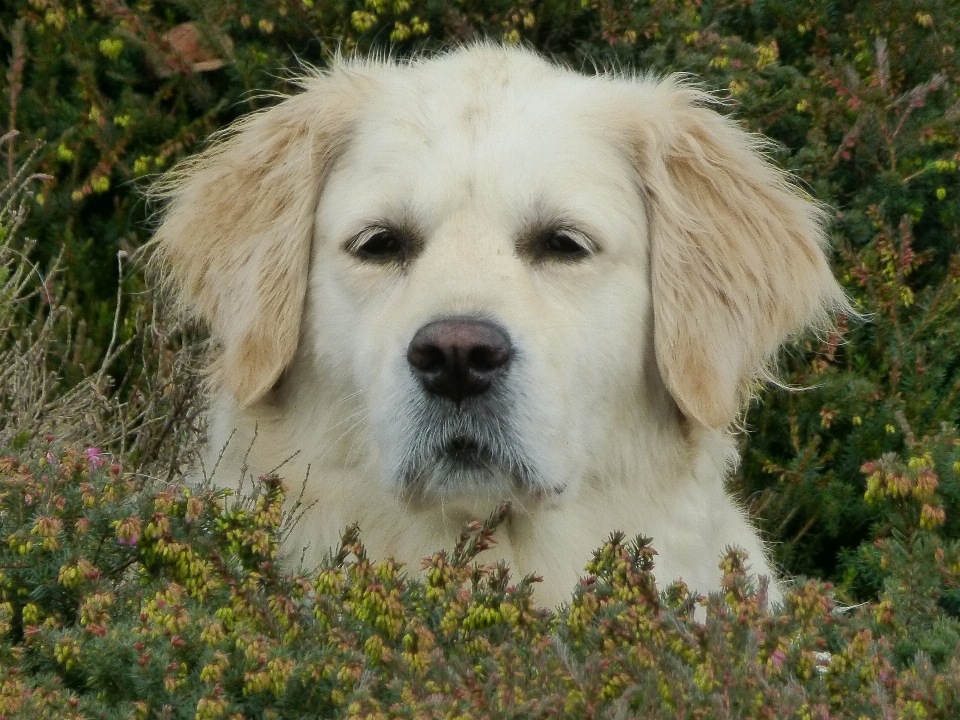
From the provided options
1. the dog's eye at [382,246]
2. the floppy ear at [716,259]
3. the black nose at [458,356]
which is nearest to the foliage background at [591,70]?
the floppy ear at [716,259]

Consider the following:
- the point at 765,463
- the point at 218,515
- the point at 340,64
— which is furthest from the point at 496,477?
the point at 765,463

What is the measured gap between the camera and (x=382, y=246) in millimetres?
3361

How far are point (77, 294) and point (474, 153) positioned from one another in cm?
281

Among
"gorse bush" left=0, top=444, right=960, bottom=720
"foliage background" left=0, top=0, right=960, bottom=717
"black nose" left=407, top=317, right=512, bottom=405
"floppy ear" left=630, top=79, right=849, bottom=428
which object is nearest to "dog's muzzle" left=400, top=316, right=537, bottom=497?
"black nose" left=407, top=317, right=512, bottom=405

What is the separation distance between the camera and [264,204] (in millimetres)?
3658

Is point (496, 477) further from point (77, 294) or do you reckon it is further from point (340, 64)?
point (77, 294)

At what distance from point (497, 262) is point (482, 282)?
0.39 ft

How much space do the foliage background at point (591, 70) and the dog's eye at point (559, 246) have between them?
1516 mm

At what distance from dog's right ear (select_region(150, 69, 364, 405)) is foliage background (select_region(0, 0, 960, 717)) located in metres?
0.77

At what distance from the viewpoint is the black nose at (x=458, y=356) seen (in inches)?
113

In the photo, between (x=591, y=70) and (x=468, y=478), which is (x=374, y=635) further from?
(x=591, y=70)

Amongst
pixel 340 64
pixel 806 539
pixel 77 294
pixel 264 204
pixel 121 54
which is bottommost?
pixel 77 294

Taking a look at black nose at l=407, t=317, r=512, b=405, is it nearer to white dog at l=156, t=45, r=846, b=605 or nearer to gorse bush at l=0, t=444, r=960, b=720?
white dog at l=156, t=45, r=846, b=605

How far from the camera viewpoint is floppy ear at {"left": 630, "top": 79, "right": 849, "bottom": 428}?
135 inches
